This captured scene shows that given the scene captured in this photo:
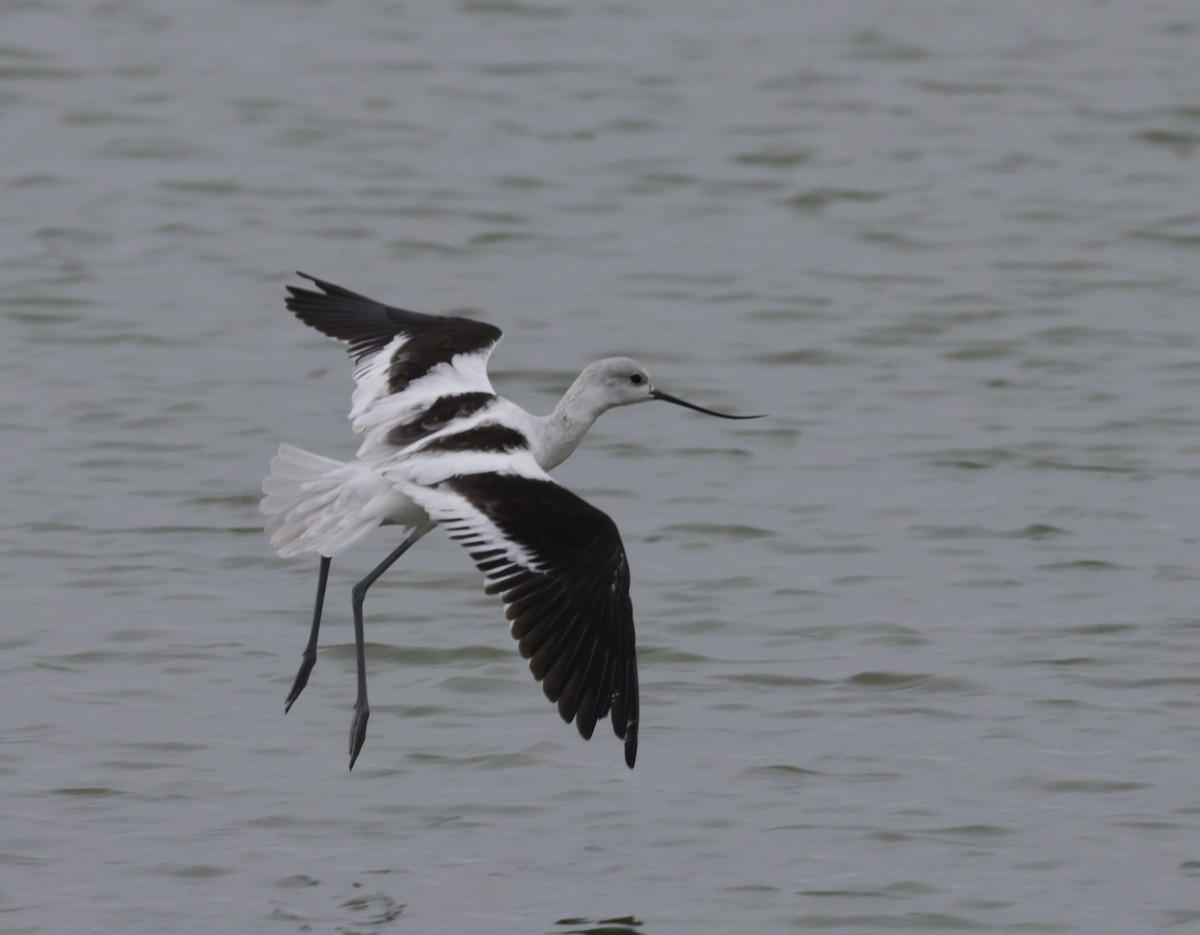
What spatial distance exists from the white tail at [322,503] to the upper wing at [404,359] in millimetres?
255

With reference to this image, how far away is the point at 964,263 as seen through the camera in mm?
12828

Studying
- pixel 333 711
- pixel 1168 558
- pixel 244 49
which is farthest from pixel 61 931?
pixel 244 49

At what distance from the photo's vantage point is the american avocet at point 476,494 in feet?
19.6

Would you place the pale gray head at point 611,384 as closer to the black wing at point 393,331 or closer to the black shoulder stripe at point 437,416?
the black shoulder stripe at point 437,416

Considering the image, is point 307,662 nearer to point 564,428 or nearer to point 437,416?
point 437,416

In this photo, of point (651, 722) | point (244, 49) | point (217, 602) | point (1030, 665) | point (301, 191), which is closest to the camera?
point (651, 722)

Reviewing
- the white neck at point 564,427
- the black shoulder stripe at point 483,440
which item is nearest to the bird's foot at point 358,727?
the black shoulder stripe at point 483,440

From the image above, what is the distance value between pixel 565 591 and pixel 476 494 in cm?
44

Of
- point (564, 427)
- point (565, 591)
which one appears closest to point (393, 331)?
point (564, 427)

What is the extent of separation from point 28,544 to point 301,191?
5563 mm

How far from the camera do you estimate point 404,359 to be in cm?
750

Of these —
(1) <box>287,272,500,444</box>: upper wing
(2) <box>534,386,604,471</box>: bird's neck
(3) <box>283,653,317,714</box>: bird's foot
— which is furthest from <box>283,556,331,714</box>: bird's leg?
(2) <box>534,386,604,471</box>: bird's neck

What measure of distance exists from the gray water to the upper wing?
87 centimetres

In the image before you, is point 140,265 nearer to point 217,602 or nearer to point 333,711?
point 217,602
